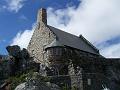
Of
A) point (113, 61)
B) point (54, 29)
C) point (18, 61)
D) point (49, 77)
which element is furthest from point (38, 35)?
point (49, 77)

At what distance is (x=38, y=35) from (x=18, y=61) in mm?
9034

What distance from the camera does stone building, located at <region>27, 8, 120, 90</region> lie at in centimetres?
4209

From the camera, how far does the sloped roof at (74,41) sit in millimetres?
57031

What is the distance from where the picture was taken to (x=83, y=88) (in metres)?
40.9

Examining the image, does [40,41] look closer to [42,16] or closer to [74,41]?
[42,16]

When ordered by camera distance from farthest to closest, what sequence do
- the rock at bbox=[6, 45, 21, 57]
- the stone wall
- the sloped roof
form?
the stone wall
the sloped roof
the rock at bbox=[6, 45, 21, 57]

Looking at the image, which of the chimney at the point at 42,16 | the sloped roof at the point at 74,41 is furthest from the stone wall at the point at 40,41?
the sloped roof at the point at 74,41

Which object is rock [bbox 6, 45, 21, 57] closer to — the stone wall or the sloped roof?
the stone wall

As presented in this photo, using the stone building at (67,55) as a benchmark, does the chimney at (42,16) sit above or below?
above

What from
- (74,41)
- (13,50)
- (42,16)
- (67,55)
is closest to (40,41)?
(42,16)

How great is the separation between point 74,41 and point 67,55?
10.1 meters

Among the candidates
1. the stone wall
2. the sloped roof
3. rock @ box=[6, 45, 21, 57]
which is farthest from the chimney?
rock @ box=[6, 45, 21, 57]

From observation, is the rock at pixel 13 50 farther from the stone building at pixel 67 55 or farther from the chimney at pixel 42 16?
the chimney at pixel 42 16

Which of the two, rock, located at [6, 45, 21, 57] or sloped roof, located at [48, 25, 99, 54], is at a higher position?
sloped roof, located at [48, 25, 99, 54]
